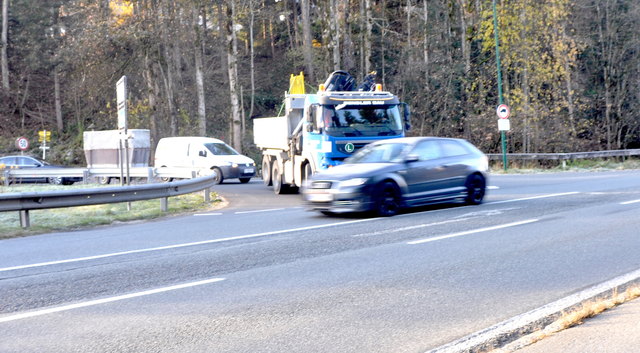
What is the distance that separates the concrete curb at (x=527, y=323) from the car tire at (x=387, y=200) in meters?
6.80

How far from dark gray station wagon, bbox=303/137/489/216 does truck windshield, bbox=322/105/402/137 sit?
3239 millimetres

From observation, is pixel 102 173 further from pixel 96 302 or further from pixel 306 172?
pixel 96 302

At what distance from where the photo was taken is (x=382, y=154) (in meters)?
15.3

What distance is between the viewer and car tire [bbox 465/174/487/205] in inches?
624

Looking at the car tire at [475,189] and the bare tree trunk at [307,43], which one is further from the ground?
the bare tree trunk at [307,43]

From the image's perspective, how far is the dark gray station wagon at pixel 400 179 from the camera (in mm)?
14055

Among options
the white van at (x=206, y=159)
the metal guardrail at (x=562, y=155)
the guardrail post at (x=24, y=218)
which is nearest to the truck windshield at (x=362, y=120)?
the guardrail post at (x=24, y=218)

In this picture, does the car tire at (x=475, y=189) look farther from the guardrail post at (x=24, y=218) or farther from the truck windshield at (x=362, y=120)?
the guardrail post at (x=24, y=218)

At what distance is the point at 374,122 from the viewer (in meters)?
19.5

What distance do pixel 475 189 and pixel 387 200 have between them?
2.67 meters

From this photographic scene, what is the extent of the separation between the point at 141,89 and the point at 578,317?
4024cm

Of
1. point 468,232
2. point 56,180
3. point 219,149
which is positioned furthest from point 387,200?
point 56,180

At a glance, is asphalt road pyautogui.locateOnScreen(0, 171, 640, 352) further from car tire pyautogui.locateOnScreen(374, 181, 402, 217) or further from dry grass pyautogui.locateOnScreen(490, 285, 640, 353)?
dry grass pyautogui.locateOnScreen(490, 285, 640, 353)

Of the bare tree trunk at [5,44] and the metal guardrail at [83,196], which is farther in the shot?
the bare tree trunk at [5,44]
